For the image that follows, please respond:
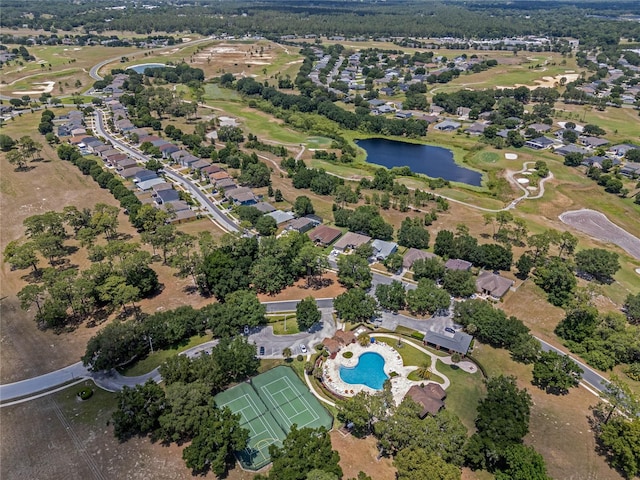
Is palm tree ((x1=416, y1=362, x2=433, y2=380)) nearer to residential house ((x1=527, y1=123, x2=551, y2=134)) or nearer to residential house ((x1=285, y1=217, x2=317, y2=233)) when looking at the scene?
residential house ((x1=285, y1=217, x2=317, y2=233))

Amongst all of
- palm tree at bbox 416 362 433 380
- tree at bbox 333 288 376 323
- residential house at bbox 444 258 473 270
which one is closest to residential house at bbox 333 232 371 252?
residential house at bbox 444 258 473 270

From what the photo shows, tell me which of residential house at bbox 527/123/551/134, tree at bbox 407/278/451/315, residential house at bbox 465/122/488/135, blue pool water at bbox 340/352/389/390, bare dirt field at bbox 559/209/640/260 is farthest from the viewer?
residential house at bbox 465/122/488/135

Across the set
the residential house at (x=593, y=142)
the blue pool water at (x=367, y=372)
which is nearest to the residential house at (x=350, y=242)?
the blue pool water at (x=367, y=372)

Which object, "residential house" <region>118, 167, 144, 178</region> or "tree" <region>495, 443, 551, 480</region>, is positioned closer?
"tree" <region>495, 443, 551, 480</region>

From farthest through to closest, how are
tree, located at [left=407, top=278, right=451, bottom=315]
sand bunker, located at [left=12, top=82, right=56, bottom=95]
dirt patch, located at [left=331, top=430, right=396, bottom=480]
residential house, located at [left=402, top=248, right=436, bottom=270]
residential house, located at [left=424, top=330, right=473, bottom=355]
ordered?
sand bunker, located at [left=12, top=82, right=56, bottom=95]
residential house, located at [left=402, top=248, right=436, bottom=270]
tree, located at [left=407, top=278, right=451, bottom=315]
residential house, located at [left=424, top=330, right=473, bottom=355]
dirt patch, located at [left=331, top=430, right=396, bottom=480]

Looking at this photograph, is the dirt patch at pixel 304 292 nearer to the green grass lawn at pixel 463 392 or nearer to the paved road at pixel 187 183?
the green grass lawn at pixel 463 392

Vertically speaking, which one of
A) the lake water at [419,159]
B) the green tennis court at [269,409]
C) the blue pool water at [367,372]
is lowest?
the lake water at [419,159]
